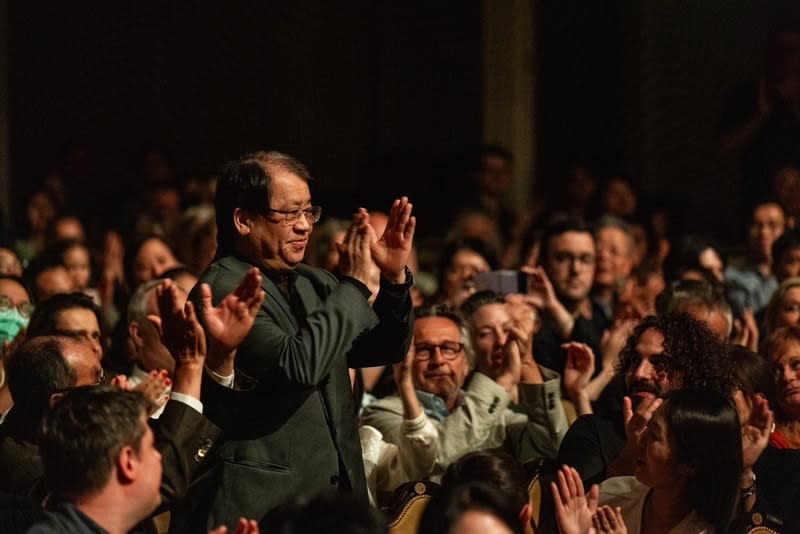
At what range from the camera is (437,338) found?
5.54m

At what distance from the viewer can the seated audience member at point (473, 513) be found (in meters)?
2.89

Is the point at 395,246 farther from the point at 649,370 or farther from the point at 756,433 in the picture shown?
the point at 756,433

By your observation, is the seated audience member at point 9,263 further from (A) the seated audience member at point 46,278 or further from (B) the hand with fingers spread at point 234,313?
(B) the hand with fingers spread at point 234,313

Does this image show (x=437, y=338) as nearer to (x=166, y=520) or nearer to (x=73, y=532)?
(x=166, y=520)

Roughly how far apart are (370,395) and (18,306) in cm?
141

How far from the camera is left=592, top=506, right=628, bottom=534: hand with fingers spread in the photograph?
3848 mm

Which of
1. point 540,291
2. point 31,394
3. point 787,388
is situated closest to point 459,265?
point 540,291

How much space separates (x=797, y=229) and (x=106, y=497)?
5.03 m

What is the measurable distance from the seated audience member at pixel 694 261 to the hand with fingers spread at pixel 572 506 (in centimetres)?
347

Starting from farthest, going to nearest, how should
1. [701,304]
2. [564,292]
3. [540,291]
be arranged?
[564,292]
[540,291]
[701,304]

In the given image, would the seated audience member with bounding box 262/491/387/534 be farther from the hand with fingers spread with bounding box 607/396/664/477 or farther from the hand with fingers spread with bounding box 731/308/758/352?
the hand with fingers spread with bounding box 731/308/758/352

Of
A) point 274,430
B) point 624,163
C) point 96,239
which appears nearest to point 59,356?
point 274,430

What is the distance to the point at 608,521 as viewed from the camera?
387 cm

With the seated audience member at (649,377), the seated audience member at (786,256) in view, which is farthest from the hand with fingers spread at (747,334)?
the seated audience member at (649,377)
